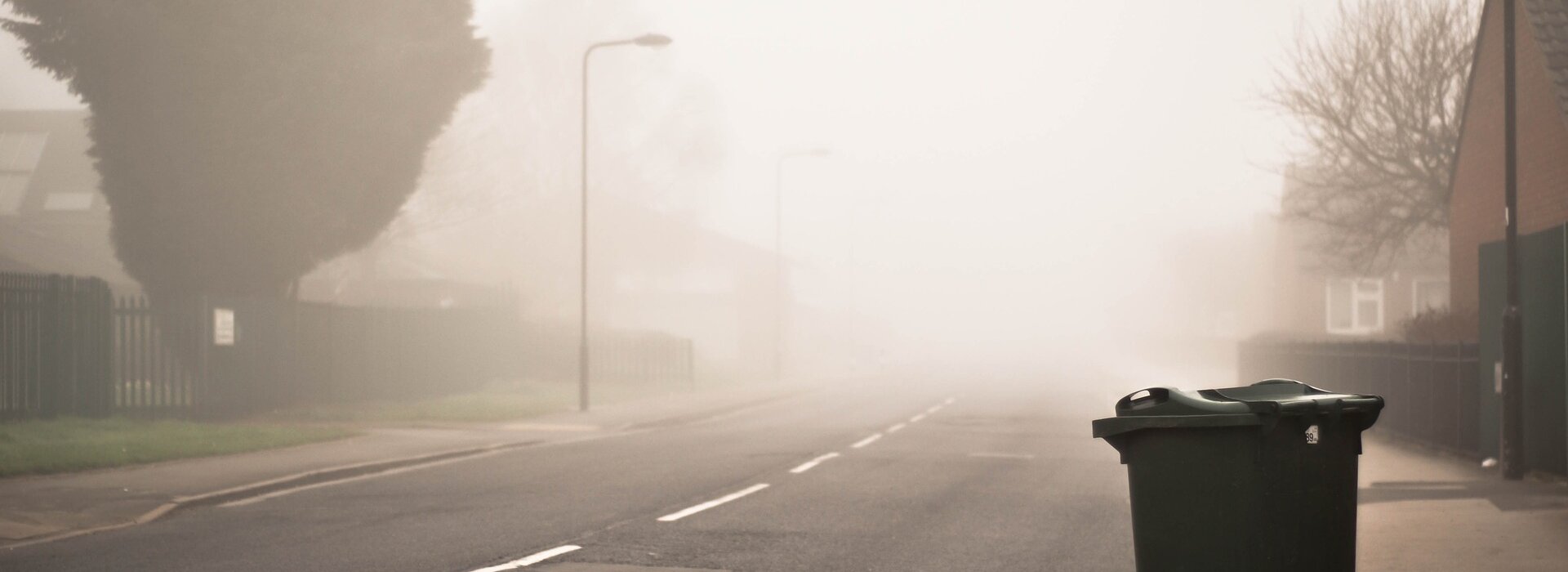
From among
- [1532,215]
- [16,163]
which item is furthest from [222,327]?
[16,163]

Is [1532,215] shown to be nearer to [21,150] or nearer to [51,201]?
[51,201]

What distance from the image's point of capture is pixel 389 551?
8977mm

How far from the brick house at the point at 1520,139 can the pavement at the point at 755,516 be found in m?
3.26

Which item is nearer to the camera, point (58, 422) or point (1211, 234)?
point (58, 422)

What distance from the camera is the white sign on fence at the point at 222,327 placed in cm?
2098

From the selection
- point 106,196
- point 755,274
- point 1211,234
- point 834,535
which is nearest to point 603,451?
point 834,535

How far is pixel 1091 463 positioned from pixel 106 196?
52.0ft

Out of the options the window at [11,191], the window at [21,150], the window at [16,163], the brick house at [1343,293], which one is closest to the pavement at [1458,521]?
the brick house at [1343,293]

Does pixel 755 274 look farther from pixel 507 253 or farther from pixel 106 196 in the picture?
pixel 106 196

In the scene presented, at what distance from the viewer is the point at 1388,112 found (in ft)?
90.2

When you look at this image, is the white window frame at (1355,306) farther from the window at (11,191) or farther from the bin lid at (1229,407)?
the window at (11,191)

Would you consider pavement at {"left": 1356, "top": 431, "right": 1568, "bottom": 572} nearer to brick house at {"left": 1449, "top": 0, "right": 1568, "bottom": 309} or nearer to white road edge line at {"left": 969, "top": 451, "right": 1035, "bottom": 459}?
brick house at {"left": 1449, "top": 0, "right": 1568, "bottom": 309}

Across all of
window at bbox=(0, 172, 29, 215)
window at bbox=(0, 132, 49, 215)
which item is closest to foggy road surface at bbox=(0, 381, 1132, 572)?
window at bbox=(0, 172, 29, 215)

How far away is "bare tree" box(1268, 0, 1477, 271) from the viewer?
2667 centimetres
